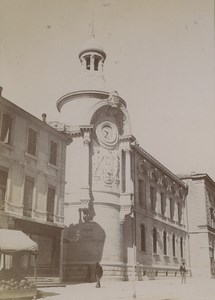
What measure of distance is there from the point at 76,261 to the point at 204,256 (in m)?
23.8

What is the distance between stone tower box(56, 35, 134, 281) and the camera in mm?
29703

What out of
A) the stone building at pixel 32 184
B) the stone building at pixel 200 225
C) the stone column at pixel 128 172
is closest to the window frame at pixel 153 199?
the stone column at pixel 128 172

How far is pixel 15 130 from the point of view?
22016 mm

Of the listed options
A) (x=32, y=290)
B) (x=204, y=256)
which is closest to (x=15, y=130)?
(x=32, y=290)

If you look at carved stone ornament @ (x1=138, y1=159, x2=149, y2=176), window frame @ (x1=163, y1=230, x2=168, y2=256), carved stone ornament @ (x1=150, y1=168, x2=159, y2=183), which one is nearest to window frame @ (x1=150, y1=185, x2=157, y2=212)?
carved stone ornament @ (x1=150, y1=168, x2=159, y2=183)

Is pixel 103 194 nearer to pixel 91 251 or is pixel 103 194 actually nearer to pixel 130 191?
pixel 130 191

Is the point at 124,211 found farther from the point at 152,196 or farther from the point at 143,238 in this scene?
the point at 152,196

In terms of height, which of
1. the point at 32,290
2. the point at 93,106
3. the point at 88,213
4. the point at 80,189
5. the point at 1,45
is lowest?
the point at 32,290

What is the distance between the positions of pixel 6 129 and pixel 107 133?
40.7ft

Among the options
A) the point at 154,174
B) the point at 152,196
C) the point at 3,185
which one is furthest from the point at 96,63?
the point at 3,185

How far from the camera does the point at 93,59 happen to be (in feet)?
124

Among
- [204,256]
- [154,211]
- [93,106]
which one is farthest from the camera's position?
[204,256]

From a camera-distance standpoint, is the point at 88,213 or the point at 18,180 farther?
the point at 88,213

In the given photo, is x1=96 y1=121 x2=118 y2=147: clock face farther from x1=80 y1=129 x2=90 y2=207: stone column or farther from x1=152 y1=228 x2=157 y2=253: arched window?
x1=152 y1=228 x2=157 y2=253: arched window
